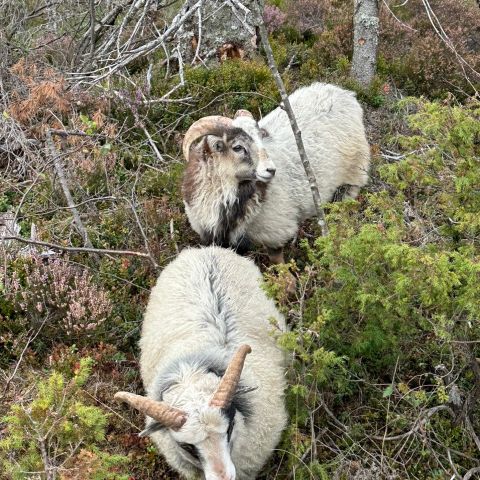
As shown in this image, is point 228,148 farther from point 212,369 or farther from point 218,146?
point 212,369

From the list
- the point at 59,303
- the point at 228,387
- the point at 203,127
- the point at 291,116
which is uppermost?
the point at 291,116

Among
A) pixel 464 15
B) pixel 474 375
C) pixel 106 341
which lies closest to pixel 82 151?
pixel 106 341

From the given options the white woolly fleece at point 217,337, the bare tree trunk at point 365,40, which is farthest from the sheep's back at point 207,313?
the bare tree trunk at point 365,40

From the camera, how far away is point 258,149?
5281mm

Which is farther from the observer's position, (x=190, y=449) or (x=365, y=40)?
(x=365, y=40)

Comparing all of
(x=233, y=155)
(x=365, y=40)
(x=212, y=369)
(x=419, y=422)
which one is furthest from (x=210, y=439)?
(x=365, y=40)

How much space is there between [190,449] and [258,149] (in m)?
2.86

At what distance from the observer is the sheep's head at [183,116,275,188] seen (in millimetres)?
5297

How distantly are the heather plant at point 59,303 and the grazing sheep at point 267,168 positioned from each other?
129cm

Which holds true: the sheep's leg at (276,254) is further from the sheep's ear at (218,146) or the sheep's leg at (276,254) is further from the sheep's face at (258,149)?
the sheep's ear at (218,146)

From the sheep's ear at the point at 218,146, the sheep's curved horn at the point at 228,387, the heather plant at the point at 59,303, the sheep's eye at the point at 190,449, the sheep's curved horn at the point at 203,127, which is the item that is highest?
the sheep's curved horn at the point at 203,127

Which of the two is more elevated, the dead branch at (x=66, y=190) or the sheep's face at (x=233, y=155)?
the sheep's face at (x=233, y=155)

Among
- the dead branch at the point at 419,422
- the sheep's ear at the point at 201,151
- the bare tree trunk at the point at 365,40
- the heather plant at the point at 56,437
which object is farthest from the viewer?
the bare tree trunk at the point at 365,40

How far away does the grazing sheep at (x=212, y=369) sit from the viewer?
3215 millimetres
